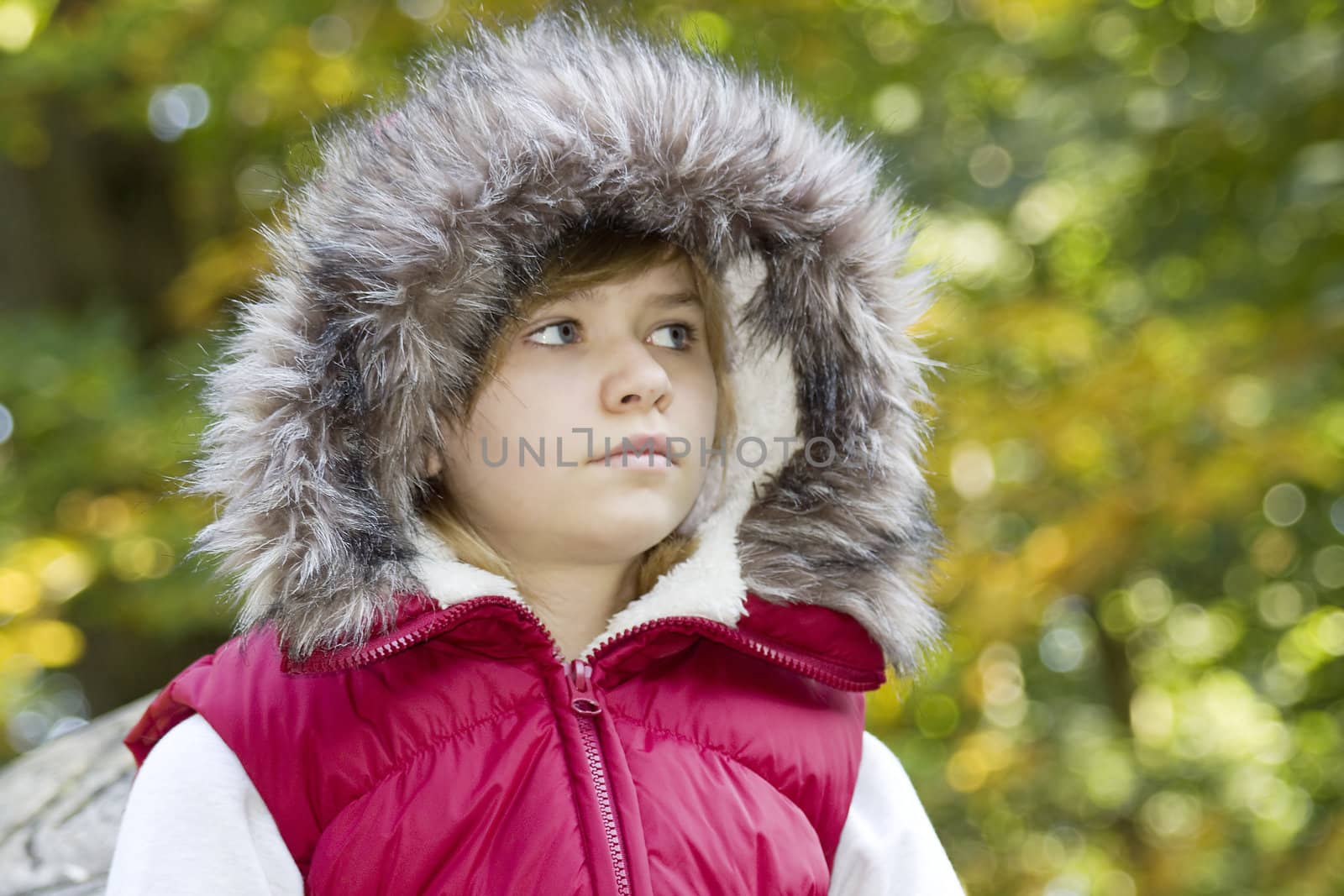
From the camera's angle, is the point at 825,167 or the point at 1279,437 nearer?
the point at 825,167

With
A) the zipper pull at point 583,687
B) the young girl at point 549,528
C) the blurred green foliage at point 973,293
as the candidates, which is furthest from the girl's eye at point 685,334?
the blurred green foliage at point 973,293

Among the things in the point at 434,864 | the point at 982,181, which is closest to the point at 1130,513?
the point at 982,181

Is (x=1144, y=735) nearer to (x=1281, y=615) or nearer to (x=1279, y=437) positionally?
(x=1281, y=615)

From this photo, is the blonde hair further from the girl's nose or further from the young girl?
the girl's nose

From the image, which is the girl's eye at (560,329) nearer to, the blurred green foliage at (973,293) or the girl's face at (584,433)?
the girl's face at (584,433)

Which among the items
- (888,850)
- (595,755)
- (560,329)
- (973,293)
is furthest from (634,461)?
(973,293)

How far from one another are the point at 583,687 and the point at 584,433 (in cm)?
32

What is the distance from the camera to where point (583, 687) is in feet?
5.09

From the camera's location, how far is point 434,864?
1.42 meters

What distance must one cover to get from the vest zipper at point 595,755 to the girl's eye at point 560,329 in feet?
1.35

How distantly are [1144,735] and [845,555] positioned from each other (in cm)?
493

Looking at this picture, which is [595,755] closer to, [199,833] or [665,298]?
[199,833]

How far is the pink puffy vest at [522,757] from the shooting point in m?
1.43

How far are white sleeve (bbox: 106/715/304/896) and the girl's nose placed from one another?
0.63 meters
